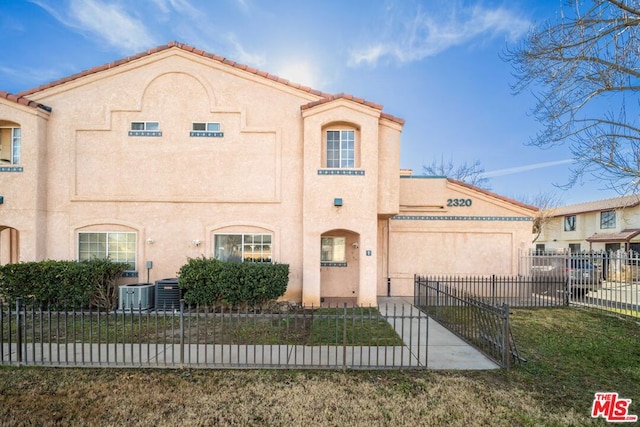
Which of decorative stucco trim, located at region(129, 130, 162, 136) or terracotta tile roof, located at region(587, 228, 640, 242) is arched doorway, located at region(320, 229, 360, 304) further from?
terracotta tile roof, located at region(587, 228, 640, 242)

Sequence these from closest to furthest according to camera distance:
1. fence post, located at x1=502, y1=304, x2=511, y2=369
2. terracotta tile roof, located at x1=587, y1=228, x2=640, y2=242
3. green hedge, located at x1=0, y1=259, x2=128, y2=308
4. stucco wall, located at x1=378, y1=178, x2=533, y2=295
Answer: fence post, located at x1=502, y1=304, x2=511, y2=369, green hedge, located at x1=0, y1=259, x2=128, y2=308, stucco wall, located at x1=378, y1=178, x2=533, y2=295, terracotta tile roof, located at x1=587, y1=228, x2=640, y2=242

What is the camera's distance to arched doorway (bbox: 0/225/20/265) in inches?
524

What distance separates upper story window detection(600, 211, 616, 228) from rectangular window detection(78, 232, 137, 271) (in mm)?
35695

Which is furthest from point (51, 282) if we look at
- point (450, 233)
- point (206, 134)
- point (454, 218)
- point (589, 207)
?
point (589, 207)

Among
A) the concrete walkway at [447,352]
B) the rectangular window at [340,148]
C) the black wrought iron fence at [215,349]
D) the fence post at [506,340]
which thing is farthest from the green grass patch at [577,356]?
the rectangular window at [340,148]

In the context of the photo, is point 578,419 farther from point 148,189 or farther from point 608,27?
point 148,189

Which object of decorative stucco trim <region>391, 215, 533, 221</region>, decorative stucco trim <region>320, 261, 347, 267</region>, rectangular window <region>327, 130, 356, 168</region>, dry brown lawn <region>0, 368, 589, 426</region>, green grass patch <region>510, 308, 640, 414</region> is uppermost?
rectangular window <region>327, 130, 356, 168</region>

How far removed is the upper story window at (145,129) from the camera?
510 inches

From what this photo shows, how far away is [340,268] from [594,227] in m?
29.4

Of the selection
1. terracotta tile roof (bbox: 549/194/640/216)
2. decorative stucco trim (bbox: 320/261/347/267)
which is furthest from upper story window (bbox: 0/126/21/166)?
terracotta tile roof (bbox: 549/194/640/216)

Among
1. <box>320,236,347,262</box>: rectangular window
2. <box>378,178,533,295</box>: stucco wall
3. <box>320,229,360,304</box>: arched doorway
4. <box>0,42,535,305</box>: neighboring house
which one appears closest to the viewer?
<box>0,42,535,305</box>: neighboring house

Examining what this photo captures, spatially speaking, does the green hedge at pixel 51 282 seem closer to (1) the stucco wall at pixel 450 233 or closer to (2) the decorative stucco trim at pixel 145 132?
(2) the decorative stucco trim at pixel 145 132

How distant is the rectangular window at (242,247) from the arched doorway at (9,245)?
7.89 meters

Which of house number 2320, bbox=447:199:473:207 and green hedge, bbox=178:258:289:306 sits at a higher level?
house number 2320, bbox=447:199:473:207
